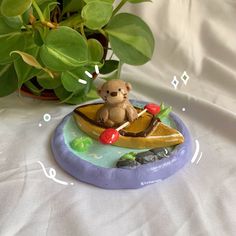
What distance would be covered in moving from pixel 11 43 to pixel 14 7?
0.07 m


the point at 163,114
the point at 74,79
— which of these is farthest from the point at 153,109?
the point at 74,79

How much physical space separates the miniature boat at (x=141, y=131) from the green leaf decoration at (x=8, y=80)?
0.11 m

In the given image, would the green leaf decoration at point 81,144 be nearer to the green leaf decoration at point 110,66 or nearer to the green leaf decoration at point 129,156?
the green leaf decoration at point 129,156

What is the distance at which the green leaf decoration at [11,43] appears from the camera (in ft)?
2.10

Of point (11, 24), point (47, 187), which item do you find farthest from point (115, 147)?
point (11, 24)

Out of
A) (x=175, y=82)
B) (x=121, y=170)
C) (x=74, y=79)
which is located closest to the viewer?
(x=121, y=170)

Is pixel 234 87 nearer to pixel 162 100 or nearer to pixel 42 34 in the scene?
pixel 162 100

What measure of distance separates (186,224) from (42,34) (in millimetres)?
293

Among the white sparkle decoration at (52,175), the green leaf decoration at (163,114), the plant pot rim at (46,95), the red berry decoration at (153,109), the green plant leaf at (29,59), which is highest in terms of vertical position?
the green plant leaf at (29,59)

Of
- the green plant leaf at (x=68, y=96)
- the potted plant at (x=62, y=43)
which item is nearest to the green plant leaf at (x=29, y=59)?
the potted plant at (x=62, y=43)

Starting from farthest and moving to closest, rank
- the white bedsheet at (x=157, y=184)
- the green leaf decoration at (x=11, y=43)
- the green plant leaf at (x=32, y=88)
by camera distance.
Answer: the green plant leaf at (x=32, y=88), the green leaf decoration at (x=11, y=43), the white bedsheet at (x=157, y=184)

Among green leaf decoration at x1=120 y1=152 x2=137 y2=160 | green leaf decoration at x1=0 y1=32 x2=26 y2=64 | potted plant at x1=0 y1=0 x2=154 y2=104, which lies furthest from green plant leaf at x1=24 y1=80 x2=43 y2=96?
green leaf decoration at x1=120 y1=152 x2=137 y2=160

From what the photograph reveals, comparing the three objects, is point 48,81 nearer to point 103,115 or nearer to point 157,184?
point 103,115

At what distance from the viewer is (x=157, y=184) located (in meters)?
0.59
